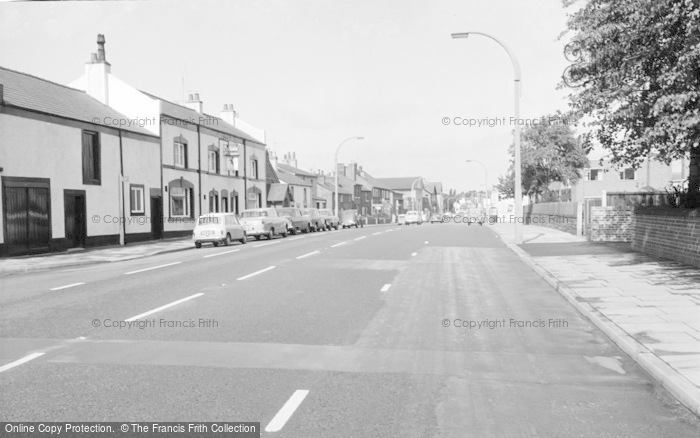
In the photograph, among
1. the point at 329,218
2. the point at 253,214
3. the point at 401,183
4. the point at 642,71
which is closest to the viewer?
the point at 642,71

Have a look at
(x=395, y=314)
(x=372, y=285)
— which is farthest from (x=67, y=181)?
(x=395, y=314)

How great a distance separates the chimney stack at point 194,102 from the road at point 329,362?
32.1m

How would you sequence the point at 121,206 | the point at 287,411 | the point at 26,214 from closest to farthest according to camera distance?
1. the point at 287,411
2. the point at 26,214
3. the point at 121,206

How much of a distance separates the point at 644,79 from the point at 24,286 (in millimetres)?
14768

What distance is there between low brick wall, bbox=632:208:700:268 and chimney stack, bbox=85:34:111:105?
27305 mm

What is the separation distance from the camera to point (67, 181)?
24844 millimetres

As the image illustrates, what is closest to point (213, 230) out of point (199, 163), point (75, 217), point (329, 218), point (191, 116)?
point (75, 217)

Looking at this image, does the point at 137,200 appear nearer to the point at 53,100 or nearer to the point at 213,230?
the point at 213,230

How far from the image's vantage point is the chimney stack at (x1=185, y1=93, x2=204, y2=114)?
142ft

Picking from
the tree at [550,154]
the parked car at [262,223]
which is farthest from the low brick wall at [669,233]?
the tree at [550,154]

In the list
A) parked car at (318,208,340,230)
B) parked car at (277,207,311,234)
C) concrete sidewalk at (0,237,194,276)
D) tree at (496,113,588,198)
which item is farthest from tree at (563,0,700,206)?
tree at (496,113,588,198)

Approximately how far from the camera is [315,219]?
150ft

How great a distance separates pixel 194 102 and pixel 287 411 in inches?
1620

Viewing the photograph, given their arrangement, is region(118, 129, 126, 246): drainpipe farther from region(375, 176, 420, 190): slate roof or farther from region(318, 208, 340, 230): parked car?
region(375, 176, 420, 190): slate roof
